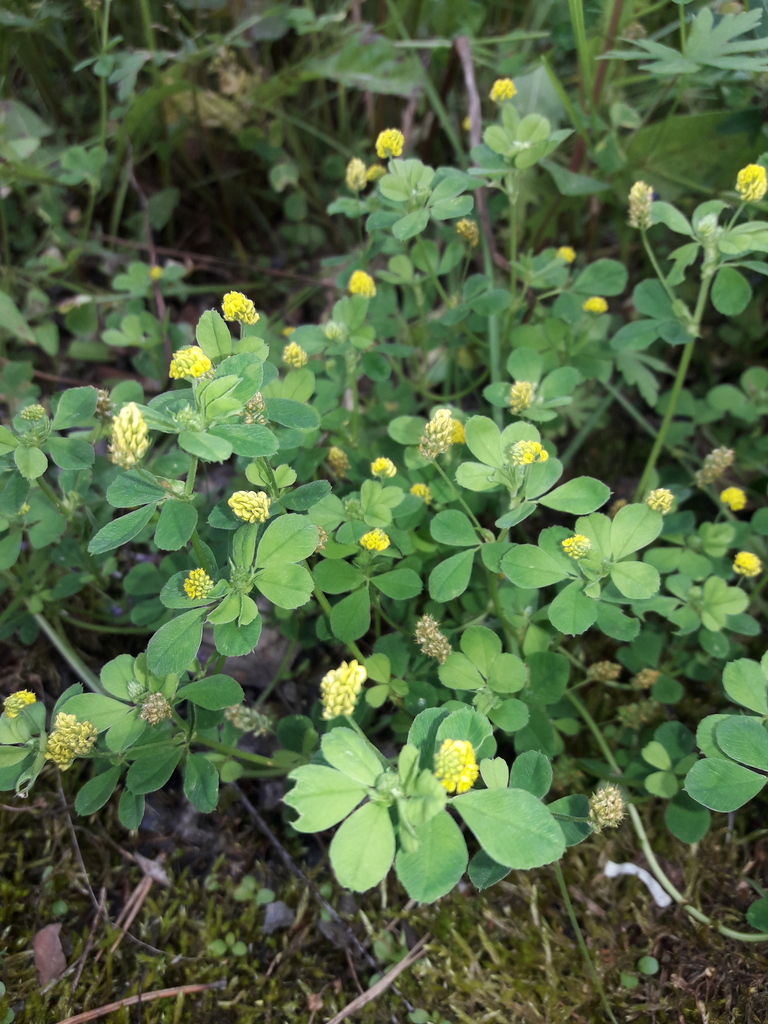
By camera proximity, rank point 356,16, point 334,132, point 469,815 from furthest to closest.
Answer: point 334,132 → point 356,16 → point 469,815

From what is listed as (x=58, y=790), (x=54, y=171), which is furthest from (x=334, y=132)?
(x=58, y=790)

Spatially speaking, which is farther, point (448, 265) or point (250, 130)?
point (250, 130)

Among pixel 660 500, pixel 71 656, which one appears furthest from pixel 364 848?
pixel 71 656

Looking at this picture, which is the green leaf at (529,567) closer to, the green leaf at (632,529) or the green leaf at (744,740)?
the green leaf at (632,529)

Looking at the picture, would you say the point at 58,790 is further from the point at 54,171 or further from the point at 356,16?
the point at 356,16

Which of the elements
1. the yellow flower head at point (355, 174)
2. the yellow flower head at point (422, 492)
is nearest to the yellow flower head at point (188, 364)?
the yellow flower head at point (422, 492)
